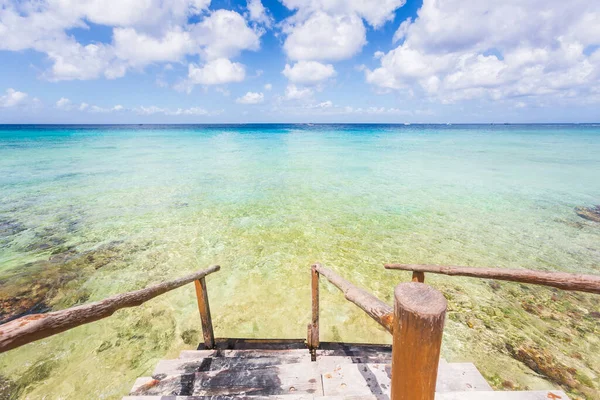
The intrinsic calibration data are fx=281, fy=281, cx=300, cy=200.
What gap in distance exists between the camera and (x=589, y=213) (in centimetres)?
1073

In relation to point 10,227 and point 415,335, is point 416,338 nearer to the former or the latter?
point 415,335

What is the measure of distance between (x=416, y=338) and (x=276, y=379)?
2.11 meters

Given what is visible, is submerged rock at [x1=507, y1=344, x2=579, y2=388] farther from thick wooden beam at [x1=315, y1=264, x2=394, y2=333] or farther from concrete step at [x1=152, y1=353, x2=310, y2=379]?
thick wooden beam at [x1=315, y1=264, x2=394, y2=333]

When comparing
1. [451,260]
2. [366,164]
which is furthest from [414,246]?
[366,164]

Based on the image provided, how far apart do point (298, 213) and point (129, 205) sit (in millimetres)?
7021

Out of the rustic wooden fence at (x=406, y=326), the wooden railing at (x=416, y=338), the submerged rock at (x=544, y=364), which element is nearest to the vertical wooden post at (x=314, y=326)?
the rustic wooden fence at (x=406, y=326)

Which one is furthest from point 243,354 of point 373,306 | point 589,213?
point 589,213

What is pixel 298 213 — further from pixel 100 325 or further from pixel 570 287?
pixel 570 287

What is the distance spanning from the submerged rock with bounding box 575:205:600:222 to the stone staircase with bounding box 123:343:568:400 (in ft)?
37.6

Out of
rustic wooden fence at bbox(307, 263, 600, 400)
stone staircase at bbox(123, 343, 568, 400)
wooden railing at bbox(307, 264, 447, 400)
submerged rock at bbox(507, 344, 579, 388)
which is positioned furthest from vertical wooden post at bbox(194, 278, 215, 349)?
submerged rock at bbox(507, 344, 579, 388)

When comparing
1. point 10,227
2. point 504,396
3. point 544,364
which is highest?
point 504,396

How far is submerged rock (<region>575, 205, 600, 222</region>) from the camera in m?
10.2

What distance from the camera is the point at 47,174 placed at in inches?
703

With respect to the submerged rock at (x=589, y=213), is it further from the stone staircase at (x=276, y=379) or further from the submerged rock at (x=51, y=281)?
the submerged rock at (x=51, y=281)
